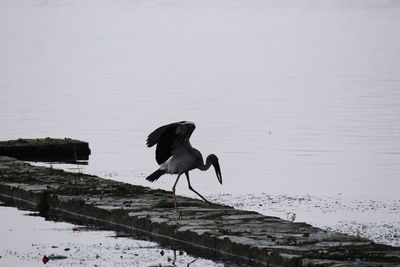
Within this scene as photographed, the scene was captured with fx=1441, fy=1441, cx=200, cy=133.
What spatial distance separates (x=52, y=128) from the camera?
106ft

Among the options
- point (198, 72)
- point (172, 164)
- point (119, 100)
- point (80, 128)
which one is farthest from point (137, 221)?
point (198, 72)

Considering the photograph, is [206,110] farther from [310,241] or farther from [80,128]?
[310,241]

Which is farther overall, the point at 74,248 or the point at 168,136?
the point at 168,136

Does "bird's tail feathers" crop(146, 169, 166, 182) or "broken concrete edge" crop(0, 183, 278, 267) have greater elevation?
"bird's tail feathers" crop(146, 169, 166, 182)

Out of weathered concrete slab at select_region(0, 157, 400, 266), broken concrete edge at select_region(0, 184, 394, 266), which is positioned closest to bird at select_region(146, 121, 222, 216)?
weathered concrete slab at select_region(0, 157, 400, 266)

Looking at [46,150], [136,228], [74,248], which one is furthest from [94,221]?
[46,150]

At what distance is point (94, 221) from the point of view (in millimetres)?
16469

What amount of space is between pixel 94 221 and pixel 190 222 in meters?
1.52

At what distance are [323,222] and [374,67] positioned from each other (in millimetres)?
48565

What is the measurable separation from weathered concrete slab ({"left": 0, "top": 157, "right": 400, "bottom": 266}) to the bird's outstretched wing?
2.17 ft

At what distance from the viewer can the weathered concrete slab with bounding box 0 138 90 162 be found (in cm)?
2322

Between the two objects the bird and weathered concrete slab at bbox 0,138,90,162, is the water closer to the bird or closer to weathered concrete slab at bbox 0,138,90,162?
the bird

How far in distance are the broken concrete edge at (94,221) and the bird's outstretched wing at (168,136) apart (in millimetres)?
973

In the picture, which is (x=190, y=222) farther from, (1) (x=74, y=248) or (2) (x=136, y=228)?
(1) (x=74, y=248)
